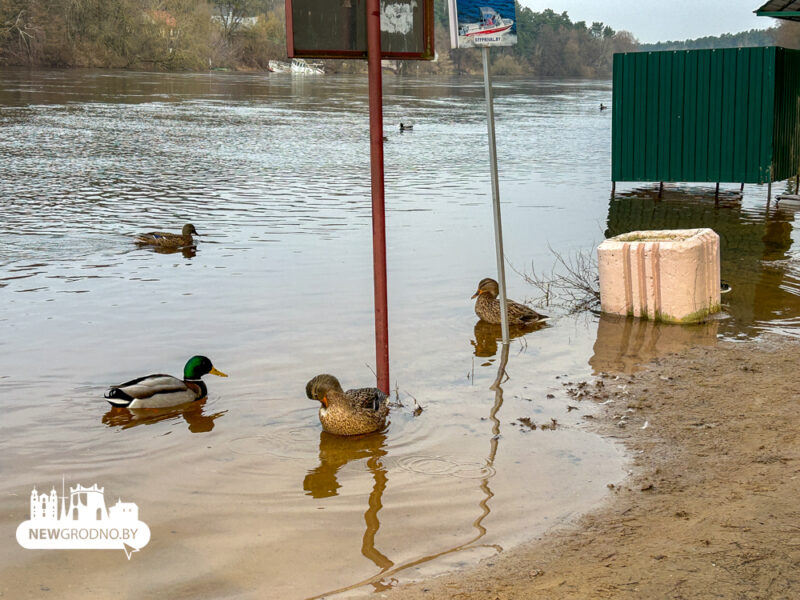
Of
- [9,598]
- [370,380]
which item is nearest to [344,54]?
[370,380]

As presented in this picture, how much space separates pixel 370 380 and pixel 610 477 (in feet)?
9.13

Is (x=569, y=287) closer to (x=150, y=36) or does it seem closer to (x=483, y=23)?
(x=483, y=23)

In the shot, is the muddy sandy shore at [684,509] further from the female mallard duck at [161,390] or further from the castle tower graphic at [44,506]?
the female mallard duck at [161,390]

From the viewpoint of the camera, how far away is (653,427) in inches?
278

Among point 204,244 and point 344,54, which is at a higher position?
point 344,54

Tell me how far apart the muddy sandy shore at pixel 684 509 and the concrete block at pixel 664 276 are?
1661mm

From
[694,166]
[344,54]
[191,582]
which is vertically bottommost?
[191,582]

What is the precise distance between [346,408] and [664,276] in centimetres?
412

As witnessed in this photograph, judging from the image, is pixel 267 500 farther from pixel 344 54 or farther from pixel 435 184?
pixel 435 184

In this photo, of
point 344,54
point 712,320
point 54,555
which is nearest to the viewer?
point 54,555

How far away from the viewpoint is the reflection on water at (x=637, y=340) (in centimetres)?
881

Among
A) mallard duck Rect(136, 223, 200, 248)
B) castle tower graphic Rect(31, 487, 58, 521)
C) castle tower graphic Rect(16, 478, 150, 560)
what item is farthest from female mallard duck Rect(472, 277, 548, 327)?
mallard duck Rect(136, 223, 200, 248)

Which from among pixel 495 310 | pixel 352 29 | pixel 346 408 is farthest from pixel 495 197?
pixel 346 408

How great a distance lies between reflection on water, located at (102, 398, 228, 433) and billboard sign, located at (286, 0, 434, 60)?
112 inches
